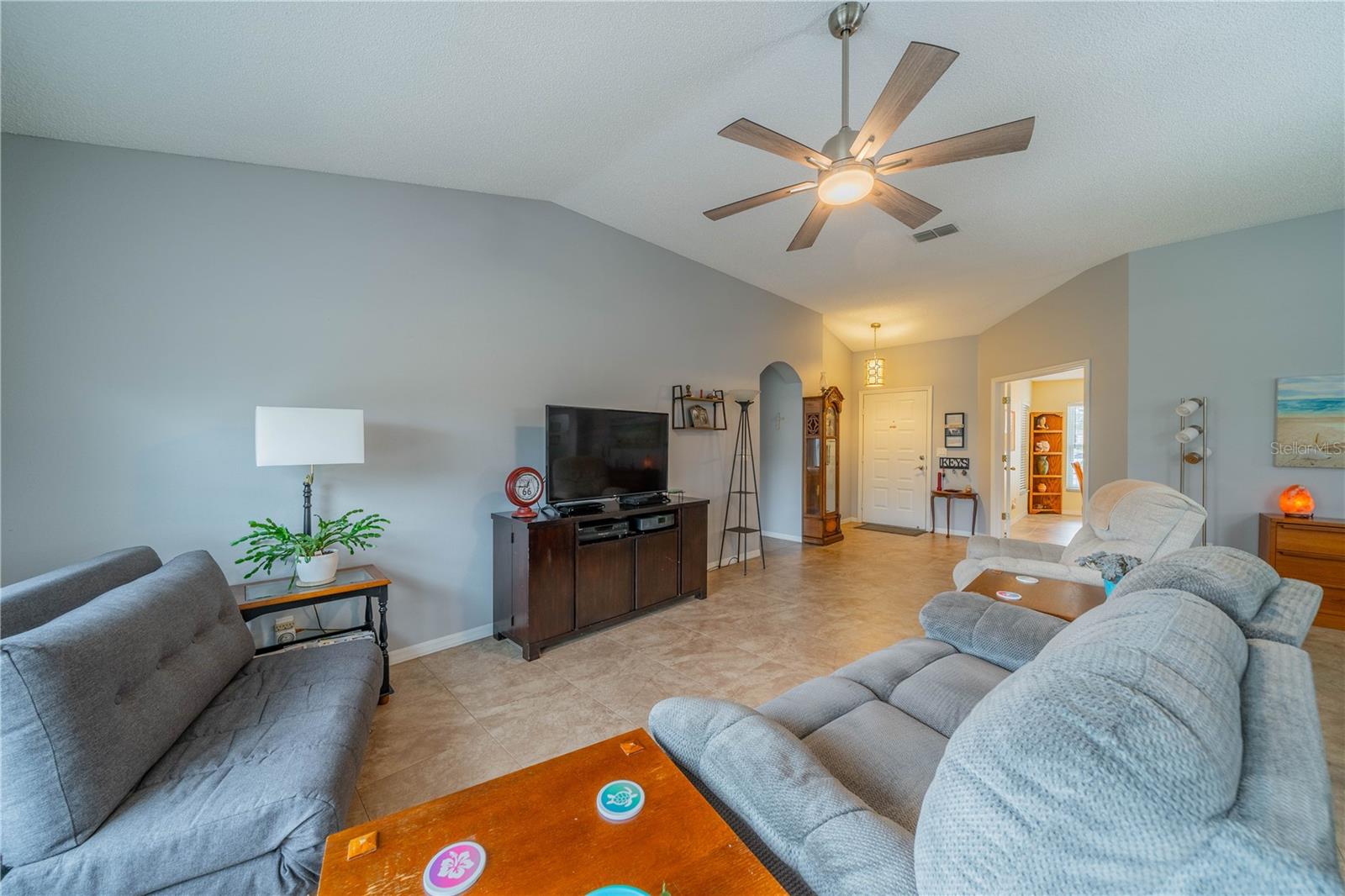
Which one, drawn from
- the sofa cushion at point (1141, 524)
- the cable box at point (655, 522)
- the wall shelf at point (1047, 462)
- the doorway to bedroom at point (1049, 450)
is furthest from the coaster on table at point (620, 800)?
the wall shelf at point (1047, 462)

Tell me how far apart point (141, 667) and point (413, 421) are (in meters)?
1.78

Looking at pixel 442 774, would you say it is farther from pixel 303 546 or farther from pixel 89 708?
pixel 303 546

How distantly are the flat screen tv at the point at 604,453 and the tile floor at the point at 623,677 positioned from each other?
0.98m

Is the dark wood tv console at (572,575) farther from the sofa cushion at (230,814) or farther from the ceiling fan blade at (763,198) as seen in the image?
the ceiling fan blade at (763,198)

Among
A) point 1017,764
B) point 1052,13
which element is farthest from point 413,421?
point 1052,13

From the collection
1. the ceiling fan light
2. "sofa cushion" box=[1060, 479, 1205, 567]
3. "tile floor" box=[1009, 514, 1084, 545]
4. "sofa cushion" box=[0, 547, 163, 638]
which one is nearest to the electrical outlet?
"sofa cushion" box=[0, 547, 163, 638]

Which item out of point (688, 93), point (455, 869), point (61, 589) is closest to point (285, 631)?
point (61, 589)

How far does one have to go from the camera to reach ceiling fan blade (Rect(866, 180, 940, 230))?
2.20 meters

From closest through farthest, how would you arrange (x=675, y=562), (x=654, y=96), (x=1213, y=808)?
(x=1213, y=808), (x=654, y=96), (x=675, y=562)

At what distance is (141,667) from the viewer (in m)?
1.42

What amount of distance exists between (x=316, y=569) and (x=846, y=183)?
2.92m

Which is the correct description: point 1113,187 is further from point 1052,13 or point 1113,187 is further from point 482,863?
point 482,863

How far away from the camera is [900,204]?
2330 millimetres

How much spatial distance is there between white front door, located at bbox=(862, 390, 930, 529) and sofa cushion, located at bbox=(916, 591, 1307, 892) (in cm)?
694
